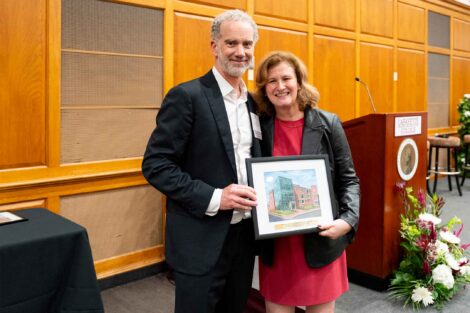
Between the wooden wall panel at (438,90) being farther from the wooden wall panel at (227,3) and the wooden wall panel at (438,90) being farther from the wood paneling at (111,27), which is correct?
the wood paneling at (111,27)

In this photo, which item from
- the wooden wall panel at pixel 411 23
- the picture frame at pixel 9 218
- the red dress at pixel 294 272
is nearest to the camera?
the red dress at pixel 294 272

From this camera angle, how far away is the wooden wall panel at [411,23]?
6621 mm

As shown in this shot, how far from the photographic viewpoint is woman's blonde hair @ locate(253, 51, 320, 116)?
5.58 ft

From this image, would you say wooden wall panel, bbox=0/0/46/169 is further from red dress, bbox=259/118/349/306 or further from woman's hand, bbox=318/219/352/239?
woman's hand, bbox=318/219/352/239

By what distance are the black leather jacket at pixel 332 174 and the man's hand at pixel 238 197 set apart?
0.82 feet

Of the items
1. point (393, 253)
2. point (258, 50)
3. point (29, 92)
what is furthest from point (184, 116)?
point (258, 50)

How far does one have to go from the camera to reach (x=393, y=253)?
3260 mm

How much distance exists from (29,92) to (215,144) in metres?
1.80

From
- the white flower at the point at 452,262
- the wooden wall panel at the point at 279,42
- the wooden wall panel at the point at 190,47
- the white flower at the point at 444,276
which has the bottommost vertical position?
the white flower at the point at 444,276

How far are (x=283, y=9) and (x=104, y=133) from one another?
2.43m

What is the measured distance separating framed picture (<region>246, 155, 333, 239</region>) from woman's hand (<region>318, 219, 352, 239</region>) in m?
0.02

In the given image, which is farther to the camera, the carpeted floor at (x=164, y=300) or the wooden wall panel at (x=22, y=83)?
the carpeted floor at (x=164, y=300)

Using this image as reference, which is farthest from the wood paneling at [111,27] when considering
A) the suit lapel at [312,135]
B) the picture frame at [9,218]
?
the suit lapel at [312,135]

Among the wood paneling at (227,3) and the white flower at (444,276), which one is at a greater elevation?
the wood paneling at (227,3)
